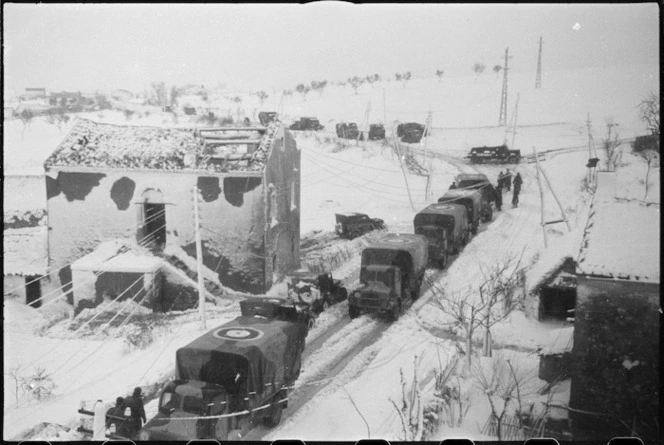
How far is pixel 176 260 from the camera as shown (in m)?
6.92

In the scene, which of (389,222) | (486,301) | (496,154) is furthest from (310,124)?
(486,301)

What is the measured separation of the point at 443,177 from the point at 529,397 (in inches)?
108

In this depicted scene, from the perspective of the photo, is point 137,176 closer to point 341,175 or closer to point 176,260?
point 176,260

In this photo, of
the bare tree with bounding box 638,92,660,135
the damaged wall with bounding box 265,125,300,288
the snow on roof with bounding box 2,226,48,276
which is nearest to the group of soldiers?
the bare tree with bounding box 638,92,660,135

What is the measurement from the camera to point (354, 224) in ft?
24.8

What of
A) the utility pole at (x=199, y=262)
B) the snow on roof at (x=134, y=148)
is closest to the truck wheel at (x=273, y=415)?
the utility pole at (x=199, y=262)

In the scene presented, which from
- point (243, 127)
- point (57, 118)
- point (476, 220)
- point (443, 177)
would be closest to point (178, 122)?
point (243, 127)

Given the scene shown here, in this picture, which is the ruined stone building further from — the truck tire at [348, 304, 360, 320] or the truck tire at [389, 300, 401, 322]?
the truck tire at [389, 300, 401, 322]

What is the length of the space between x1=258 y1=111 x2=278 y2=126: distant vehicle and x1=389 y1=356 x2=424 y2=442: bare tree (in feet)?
11.5

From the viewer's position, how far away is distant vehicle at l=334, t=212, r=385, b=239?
24.6 feet

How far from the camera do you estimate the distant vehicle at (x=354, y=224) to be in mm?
7488

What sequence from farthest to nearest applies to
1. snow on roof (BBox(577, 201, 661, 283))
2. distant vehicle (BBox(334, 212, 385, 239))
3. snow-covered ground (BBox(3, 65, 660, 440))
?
1. distant vehicle (BBox(334, 212, 385, 239))
2. snow-covered ground (BBox(3, 65, 660, 440))
3. snow on roof (BBox(577, 201, 661, 283))

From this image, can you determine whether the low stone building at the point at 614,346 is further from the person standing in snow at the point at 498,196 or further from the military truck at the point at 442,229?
the military truck at the point at 442,229

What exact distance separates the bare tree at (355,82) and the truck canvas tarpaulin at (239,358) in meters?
3.21
